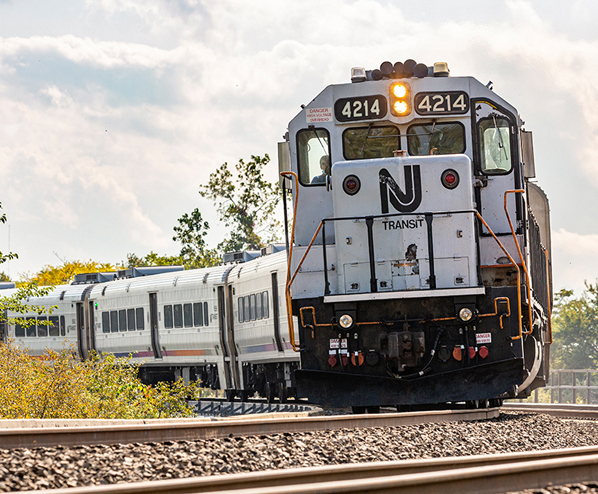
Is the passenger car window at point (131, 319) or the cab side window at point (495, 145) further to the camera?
the passenger car window at point (131, 319)

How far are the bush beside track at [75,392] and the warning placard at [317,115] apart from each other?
526cm

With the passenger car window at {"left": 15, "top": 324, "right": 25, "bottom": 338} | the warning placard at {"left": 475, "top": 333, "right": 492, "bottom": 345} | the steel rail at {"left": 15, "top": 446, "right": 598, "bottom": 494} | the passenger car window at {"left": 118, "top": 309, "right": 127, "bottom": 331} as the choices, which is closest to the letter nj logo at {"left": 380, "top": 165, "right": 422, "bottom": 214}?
the warning placard at {"left": 475, "top": 333, "right": 492, "bottom": 345}

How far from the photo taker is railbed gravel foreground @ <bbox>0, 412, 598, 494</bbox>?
5402 mm

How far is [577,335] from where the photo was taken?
73.7 meters

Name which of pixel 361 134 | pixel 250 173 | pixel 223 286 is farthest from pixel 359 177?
pixel 250 173

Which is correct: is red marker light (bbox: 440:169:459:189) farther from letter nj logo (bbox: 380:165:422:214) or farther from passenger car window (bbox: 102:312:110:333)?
passenger car window (bbox: 102:312:110:333)

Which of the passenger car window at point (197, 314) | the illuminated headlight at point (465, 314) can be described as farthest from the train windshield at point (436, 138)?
the passenger car window at point (197, 314)

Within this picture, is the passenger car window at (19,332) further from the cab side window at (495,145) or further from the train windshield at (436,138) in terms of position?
the cab side window at (495,145)

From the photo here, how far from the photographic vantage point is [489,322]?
31.0 ft

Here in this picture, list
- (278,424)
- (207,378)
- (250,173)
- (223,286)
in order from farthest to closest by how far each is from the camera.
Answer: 1. (250,173)
2. (207,378)
3. (223,286)
4. (278,424)

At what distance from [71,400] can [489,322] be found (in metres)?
6.19

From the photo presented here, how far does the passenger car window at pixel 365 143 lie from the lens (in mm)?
10391

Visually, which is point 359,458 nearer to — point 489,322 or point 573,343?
point 489,322

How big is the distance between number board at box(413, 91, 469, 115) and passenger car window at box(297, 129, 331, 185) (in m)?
1.16
